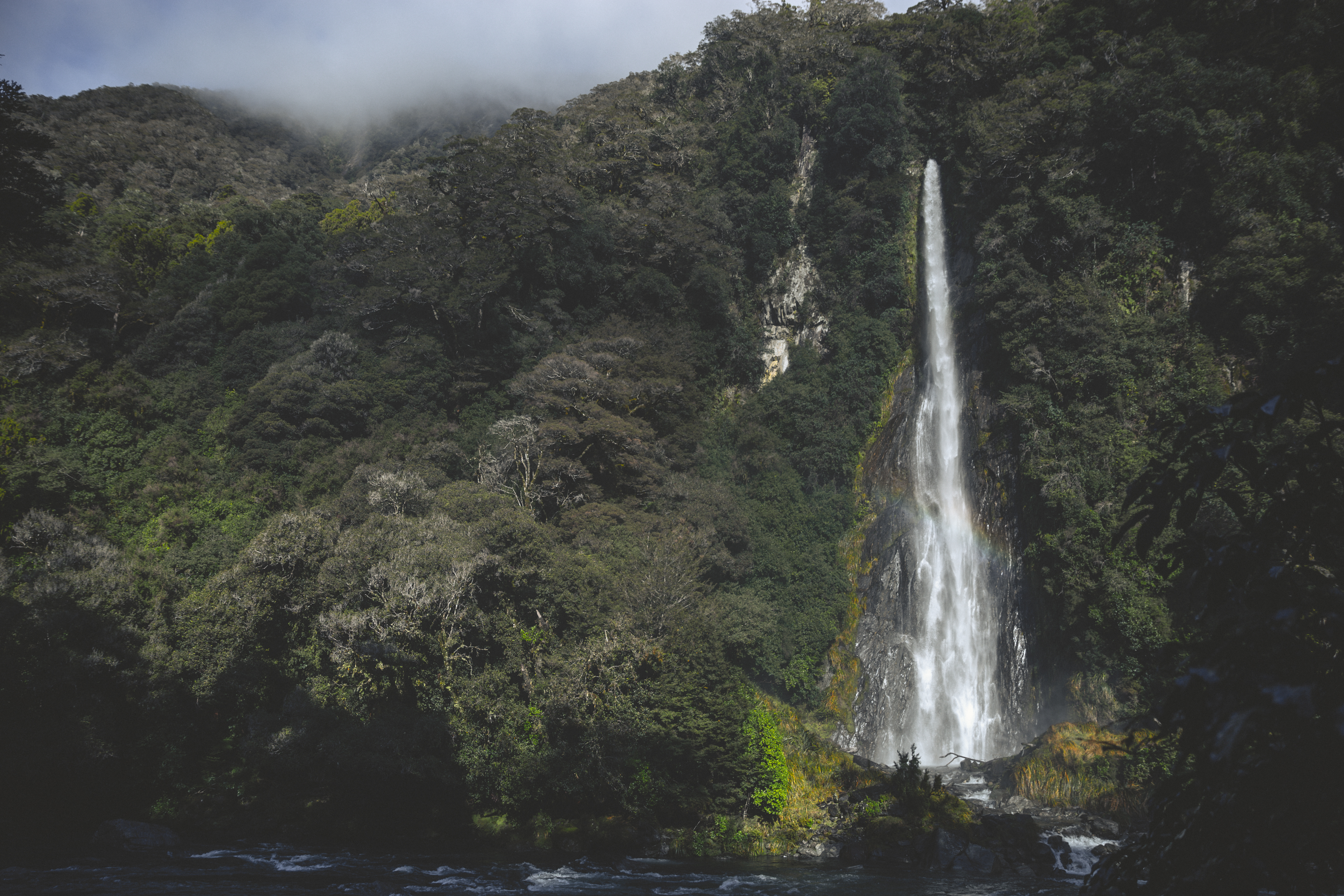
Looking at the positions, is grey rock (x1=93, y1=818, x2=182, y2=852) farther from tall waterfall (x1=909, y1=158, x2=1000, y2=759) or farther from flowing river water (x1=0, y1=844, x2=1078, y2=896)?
tall waterfall (x1=909, y1=158, x2=1000, y2=759)

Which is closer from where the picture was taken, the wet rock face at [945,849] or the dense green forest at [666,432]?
the dense green forest at [666,432]

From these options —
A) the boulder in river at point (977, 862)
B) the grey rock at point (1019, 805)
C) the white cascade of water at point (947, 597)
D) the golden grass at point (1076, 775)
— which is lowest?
the boulder in river at point (977, 862)

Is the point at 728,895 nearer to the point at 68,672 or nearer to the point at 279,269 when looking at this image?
the point at 68,672

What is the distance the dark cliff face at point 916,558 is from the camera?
99.7ft

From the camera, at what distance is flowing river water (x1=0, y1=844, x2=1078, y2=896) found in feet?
50.2

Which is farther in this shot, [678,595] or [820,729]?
[820,729]

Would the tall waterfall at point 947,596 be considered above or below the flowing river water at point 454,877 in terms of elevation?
above

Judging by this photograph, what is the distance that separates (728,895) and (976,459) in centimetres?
2507

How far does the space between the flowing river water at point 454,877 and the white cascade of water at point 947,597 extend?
12.4 metres

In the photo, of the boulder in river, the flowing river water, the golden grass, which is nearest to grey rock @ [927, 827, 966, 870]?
the boulder in river

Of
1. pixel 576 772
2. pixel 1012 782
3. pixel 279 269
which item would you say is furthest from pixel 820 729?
pixel 279 269

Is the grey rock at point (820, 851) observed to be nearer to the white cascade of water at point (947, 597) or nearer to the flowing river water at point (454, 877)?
the flowing river water at point (454, 877)

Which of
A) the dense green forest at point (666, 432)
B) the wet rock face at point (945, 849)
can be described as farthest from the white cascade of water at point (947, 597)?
the wet rock face at point (945, 849)

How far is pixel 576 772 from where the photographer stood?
848 inches
